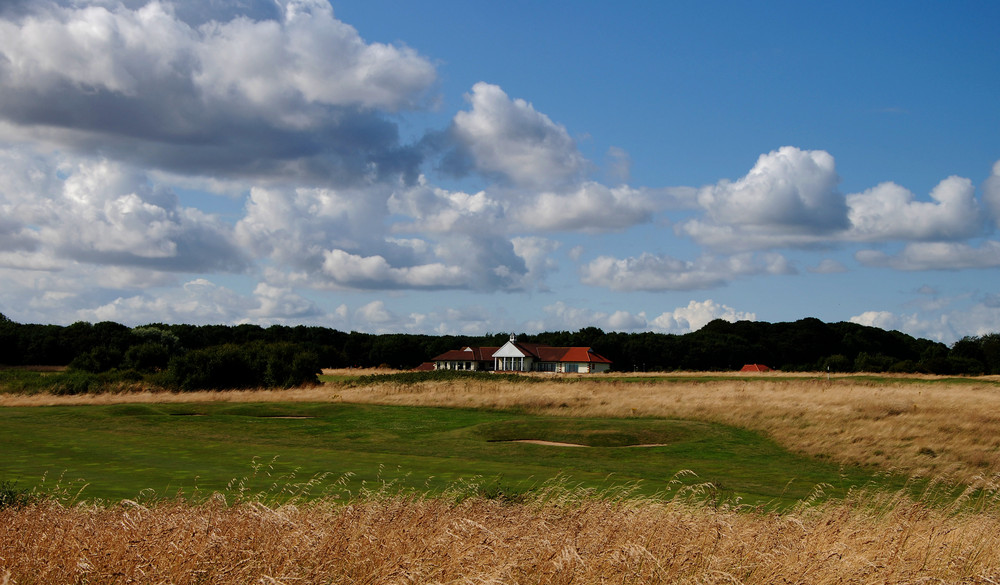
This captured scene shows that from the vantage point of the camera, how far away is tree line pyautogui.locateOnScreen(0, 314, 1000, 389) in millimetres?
58250

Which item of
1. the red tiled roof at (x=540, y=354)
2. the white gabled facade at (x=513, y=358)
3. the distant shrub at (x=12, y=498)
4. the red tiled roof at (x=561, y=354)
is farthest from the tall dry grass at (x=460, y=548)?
the red tiled roof at (x=561, y=354)

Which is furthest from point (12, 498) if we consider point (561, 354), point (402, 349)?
point (402, 349)

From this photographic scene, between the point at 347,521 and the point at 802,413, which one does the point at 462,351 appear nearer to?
the point at 802,413

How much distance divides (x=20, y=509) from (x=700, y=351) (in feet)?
364

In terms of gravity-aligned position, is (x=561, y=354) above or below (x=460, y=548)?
above

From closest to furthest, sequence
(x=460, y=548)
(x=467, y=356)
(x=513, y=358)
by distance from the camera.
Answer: (x=460, y=548) < (x=513, y=358) < (x=467, y=356)

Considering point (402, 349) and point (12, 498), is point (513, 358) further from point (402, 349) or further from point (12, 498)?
point (12, 498)

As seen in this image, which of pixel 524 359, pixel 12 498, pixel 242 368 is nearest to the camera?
pixel 12 498

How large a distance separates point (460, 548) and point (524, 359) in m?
102

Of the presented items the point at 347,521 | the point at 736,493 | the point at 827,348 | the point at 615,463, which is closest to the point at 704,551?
the point at 347,521

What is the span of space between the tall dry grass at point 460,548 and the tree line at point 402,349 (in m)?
48.1

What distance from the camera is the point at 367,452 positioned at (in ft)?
84.9

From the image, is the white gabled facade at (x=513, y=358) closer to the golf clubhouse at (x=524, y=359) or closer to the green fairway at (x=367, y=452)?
the golf clubhouse at (x=524, y=359)

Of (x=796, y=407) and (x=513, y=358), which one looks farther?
(x=513, y=358)
